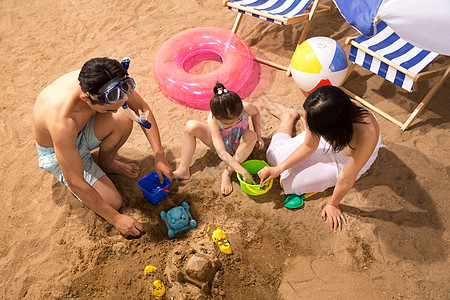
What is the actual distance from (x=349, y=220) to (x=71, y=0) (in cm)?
560

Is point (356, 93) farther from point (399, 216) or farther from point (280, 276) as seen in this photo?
point (280, 276)

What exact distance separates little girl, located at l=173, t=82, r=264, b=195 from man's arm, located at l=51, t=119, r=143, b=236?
691mm

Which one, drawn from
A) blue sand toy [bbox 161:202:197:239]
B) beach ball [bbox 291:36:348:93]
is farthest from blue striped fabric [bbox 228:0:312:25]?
blue sand toy [bbox 161:202:197:239]

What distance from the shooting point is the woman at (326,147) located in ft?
6.88

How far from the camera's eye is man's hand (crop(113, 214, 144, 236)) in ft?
9.10

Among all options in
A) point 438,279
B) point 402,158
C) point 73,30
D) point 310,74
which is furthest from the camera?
point 73,30

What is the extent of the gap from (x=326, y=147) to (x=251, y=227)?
3.09 feet

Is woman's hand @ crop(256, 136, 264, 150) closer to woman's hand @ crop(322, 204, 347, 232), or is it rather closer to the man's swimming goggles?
woman's hand @ crop(322, 204, 347, 232)

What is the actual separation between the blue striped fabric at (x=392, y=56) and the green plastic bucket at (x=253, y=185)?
147cm

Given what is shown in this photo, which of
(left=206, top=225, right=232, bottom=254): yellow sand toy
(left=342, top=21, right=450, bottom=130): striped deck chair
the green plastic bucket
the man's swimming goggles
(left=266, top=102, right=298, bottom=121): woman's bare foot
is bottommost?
(left=206, top=225, right=232, bottom=254): yellow sand toy

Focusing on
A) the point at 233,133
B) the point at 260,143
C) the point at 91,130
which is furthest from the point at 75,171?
the point at 260,143

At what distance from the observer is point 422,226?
275 cm

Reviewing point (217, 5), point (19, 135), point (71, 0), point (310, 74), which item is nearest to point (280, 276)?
point (310, 74)

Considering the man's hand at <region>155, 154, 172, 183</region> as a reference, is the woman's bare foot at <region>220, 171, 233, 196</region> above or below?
below
